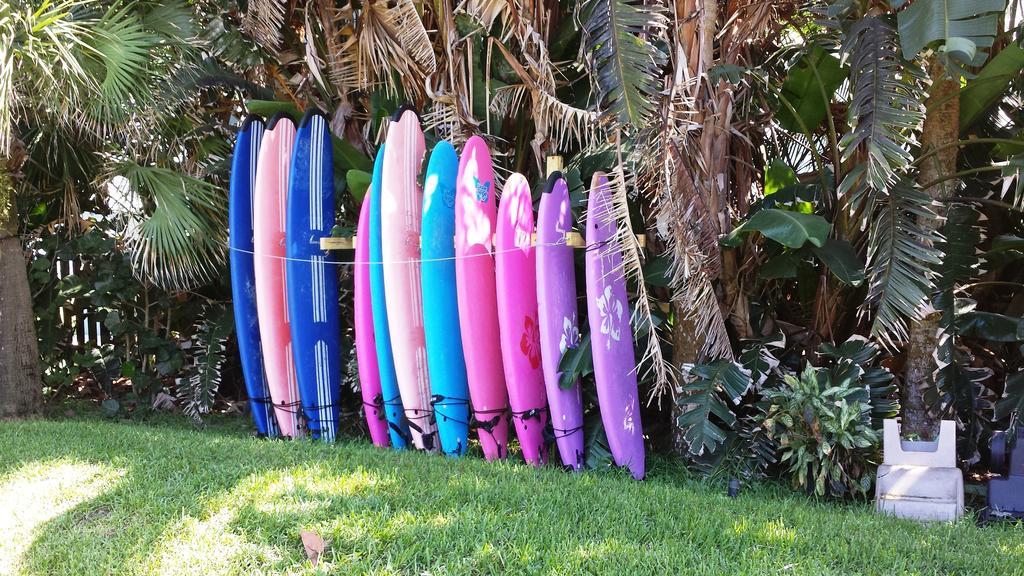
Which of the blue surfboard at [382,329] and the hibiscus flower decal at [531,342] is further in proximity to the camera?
the blue surfboard at [382,329]

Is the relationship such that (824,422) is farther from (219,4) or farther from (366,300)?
(219,4)

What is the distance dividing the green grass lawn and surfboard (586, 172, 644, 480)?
32 centimetres

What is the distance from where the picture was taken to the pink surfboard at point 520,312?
4.01 meters

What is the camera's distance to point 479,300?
412 centimetres

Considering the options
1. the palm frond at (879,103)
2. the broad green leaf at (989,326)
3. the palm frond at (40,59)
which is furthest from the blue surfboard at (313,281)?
the broad green leaf at (989,326)

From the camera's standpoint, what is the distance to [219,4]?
5633 millimetres

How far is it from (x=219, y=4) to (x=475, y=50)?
2.09 meters

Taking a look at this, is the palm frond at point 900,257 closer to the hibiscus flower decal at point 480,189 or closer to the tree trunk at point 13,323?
the hibiscus flower decal at point 480,189

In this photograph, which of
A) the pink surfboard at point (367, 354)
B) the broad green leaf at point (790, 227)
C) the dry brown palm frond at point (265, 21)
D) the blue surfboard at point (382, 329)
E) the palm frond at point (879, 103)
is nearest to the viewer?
the palm frond at point (879, 103)

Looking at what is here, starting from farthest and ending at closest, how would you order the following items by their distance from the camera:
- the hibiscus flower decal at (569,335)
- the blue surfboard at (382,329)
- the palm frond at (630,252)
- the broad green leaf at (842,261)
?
the blue surfboard at (382,329)
the hibiscus flower decal at (569,335)
the palm frond at (630,252)
the broad green leaf at (842,261)

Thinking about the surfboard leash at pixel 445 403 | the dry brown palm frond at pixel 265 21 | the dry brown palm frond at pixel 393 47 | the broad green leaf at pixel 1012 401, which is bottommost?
the surfboard leash at pixel 445 403

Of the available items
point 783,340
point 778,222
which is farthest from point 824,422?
point 778,222

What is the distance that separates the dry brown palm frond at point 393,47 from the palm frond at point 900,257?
8.85ft

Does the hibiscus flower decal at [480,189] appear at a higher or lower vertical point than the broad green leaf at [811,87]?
lower
